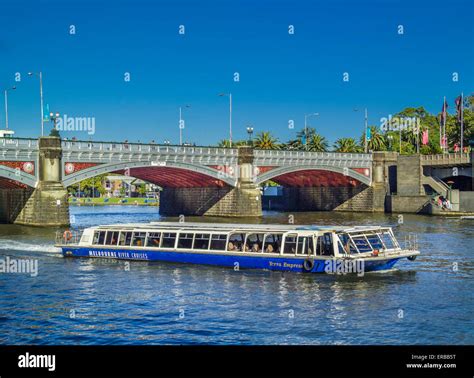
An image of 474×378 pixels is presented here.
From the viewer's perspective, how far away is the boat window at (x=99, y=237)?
164 ft

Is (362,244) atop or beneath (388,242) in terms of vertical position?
atop

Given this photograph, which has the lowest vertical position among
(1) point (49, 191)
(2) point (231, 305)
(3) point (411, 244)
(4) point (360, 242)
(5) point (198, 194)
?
Answer: (2) point (231, 305)

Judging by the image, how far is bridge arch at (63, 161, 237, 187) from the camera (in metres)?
81.2

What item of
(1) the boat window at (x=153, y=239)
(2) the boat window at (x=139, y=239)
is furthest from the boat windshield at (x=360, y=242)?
(2) the boat window at (x=139, y=239)

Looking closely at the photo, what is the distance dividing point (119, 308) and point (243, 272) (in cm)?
1147

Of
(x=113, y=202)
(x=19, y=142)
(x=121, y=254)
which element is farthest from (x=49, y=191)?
(x=113, y=202)

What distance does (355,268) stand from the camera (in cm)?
3878

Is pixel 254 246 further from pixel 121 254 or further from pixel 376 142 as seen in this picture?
pixel 376 142

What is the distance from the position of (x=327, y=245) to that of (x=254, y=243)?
17.3 ft

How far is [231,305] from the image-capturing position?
31.6 m

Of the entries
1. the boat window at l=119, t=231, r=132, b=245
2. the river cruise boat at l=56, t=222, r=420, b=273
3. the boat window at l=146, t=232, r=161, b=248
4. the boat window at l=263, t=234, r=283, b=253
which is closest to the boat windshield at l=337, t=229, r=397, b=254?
the river cruise boat at l=56, t=222, r=420, b=273

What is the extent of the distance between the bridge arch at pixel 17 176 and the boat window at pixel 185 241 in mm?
35863

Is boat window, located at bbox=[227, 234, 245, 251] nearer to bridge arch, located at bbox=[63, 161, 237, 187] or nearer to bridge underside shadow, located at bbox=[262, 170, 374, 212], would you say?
bridge arch, located at bbox=[63, 161, 237, 187]

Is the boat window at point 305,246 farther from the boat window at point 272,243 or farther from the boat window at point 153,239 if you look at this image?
the boat window at point 153,239
